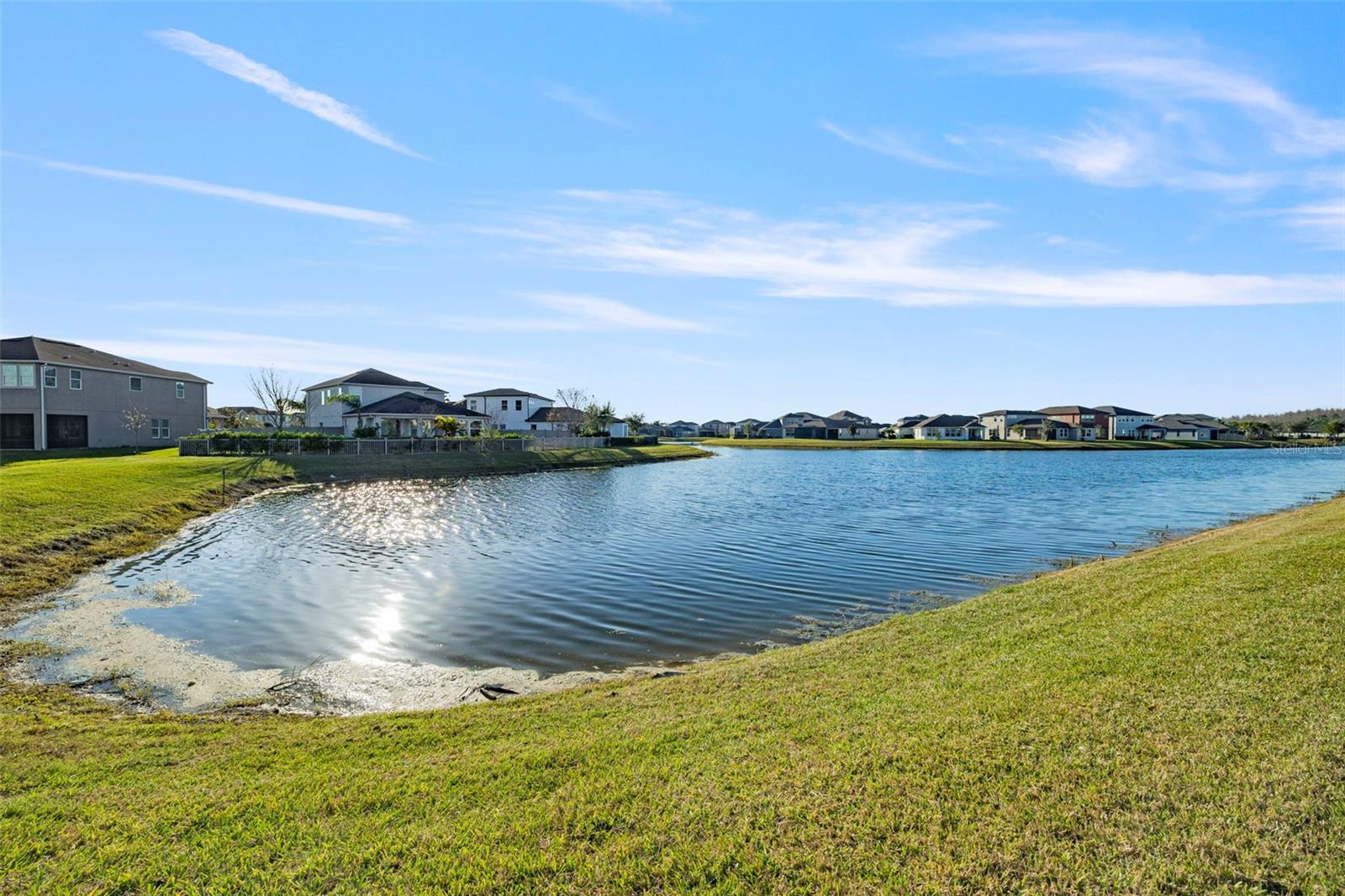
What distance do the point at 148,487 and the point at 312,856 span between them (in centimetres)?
3006

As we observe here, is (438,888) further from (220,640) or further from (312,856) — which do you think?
(220,640)

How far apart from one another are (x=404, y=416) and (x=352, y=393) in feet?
29.7

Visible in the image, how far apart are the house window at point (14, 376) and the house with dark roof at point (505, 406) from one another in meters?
48.4

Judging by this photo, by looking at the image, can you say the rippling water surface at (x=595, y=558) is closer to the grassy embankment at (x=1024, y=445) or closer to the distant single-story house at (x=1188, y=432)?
the grassy embankment at (x=1024, y=445)

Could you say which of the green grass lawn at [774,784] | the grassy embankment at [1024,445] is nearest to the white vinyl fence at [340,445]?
the green grass lawn at [774,784]

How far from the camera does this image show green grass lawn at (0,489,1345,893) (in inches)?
182

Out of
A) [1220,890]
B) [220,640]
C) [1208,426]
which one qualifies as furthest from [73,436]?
[1208,426]

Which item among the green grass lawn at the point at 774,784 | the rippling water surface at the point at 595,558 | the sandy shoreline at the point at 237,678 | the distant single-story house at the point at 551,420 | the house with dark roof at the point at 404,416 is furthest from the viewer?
the distant single-story house at the point at 551,420

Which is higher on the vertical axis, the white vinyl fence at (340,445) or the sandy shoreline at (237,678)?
the white vinyl fence at (340,445)

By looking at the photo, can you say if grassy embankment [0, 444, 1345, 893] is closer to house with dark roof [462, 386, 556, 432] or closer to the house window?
the house window

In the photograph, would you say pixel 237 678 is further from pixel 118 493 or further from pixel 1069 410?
pixel 1069 410

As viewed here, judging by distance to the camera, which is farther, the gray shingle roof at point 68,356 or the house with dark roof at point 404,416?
the house with dark roof at point 404,416

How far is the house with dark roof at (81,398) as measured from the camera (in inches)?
1709

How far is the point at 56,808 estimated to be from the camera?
18.6ft
